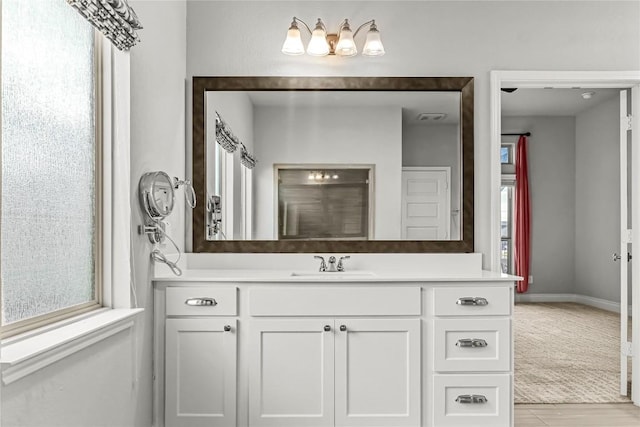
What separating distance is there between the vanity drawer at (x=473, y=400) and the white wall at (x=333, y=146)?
93cm

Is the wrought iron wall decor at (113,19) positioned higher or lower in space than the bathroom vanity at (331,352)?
higher

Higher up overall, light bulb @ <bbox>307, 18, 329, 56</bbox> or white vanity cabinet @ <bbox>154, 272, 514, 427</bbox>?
light bulb @ <bbox>307, 18, 329, 56</bbox>

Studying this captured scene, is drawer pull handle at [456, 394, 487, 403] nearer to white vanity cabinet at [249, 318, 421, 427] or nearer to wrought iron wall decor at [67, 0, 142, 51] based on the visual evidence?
white vanity cabinet at [249, 318, 421, 427]

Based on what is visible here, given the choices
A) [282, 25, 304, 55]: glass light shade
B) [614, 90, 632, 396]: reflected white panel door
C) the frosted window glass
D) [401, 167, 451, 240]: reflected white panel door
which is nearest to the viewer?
the frosted window glass

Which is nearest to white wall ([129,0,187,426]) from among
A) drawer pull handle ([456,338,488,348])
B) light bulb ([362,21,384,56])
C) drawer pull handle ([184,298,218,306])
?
drawer pull handle ([184,298,218,306])

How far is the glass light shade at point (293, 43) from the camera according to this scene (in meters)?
3.13

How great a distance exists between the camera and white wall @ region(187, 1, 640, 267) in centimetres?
327

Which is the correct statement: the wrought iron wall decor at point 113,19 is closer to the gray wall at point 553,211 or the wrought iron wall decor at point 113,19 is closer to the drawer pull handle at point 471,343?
the drawer pull handle at point 471,343

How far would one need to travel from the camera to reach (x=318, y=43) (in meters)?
3.14

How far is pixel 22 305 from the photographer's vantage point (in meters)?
1.75

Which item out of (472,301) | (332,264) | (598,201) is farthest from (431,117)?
(598,201)

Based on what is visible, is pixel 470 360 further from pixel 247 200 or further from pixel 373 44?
pixel 373 44

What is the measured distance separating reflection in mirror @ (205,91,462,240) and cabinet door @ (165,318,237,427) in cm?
74

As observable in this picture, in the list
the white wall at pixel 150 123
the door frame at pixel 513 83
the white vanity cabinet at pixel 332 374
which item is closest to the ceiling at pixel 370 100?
the door frame at pixel 513 83
